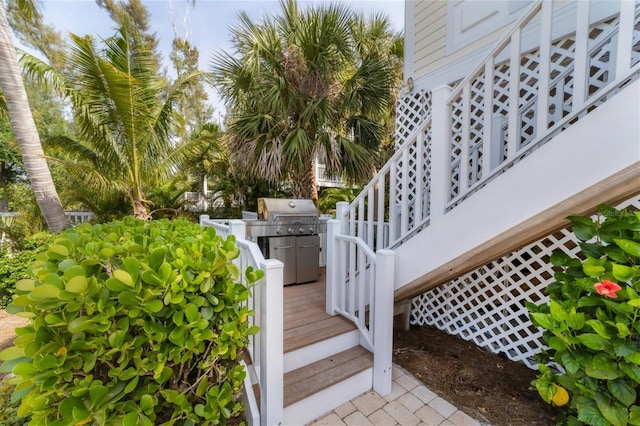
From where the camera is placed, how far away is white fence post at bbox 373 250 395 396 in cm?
225

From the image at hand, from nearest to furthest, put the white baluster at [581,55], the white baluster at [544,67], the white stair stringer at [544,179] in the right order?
the white stair stringer at [544,179]
the white baluster at [581,55]
the white baluster at [544,67]

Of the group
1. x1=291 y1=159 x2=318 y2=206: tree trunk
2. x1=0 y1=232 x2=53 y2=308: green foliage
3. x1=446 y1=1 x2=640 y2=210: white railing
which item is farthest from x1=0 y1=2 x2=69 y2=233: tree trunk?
x1=446 y1=1 x2=640 y2=210: white railing

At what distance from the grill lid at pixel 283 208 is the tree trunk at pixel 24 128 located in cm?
292

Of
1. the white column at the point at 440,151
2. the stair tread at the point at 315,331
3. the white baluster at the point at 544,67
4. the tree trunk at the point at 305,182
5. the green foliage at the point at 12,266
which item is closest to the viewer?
the white baluster at the point at 544,67

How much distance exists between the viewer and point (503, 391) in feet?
7.60

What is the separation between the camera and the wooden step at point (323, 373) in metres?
2.01

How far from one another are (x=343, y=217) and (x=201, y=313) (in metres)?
2.23

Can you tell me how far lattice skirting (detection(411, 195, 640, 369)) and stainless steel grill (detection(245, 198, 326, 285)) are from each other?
5.71 ft

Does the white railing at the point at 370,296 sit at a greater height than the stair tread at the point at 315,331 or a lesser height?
greater

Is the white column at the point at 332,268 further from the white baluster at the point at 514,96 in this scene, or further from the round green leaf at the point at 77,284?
the round green leaf at the point at 77,284

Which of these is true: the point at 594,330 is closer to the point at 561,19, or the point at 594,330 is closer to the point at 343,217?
the point at 343,217

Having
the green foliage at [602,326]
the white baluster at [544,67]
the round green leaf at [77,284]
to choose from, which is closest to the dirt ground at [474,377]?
the green foliage at [602,326]

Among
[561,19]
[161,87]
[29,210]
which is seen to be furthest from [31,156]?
[561,19]

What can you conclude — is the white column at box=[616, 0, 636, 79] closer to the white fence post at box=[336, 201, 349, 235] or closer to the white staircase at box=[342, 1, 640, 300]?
the white staircase at box=[342, 1, 640, 300]
